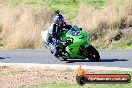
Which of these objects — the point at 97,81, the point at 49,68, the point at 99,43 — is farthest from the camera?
the point at 99,43

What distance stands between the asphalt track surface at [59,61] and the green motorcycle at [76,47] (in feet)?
0.75

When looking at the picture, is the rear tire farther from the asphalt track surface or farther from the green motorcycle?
the asphalt track surface

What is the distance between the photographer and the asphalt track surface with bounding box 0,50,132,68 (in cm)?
1663

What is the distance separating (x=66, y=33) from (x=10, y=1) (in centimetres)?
2222

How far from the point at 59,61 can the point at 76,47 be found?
0.91 meters

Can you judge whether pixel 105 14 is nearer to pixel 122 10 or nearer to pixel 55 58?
pixel 122 10

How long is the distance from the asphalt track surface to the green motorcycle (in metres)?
0.23

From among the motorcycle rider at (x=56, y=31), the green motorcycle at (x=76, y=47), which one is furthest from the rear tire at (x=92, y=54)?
the motorcycle rider at (x=56, y=31)

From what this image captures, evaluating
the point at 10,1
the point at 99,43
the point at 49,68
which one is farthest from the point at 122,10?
the point at 10,1

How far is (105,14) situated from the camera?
2536cm

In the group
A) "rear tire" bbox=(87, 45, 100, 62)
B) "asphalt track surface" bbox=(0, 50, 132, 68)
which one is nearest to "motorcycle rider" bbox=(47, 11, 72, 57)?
"asphalt track surface" bbox=(0, 50, 132, 68)

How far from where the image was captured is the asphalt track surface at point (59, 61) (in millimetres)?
16627

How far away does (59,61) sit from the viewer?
1770 cm

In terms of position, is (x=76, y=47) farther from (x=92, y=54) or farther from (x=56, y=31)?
(x=56, y=31)
